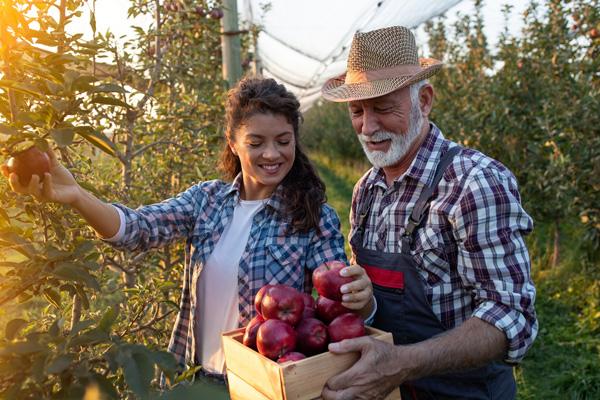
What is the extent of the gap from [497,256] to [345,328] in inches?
19.0

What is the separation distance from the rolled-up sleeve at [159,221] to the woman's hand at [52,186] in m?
0.28

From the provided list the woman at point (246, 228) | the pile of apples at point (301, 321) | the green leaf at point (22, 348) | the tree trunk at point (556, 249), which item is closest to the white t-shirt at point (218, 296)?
the woman at point (246, 228)

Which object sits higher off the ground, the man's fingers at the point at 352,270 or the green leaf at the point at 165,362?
the man's fingers at the point at 352,270

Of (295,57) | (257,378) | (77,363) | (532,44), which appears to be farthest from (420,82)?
(295,57)

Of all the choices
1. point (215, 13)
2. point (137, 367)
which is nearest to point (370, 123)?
point (137, 367)

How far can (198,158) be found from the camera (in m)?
3.06

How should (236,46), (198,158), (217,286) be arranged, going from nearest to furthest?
(217,286) → (198,158) → (236,46)

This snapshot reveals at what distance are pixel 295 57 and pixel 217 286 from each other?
8509mm

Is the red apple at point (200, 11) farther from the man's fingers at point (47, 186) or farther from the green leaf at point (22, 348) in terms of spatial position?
the green leaf at point (22, 348)

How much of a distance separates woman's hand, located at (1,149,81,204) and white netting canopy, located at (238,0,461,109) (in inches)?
184

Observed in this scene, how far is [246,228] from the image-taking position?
6.53ft

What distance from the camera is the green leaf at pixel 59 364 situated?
36.9 inches

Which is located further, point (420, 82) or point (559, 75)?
point (559, 75)

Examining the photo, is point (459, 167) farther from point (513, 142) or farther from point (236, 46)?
point (513, 142)
